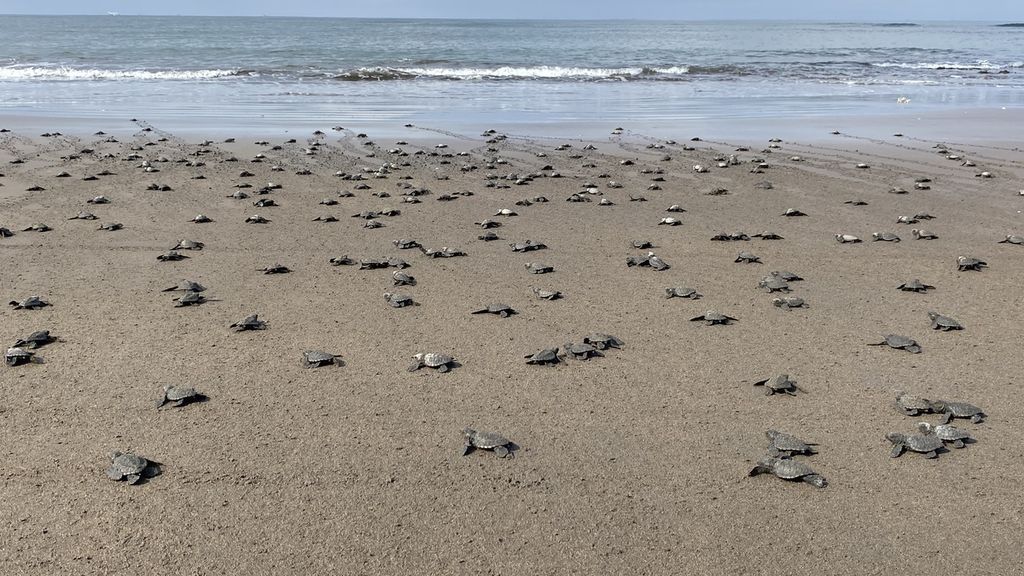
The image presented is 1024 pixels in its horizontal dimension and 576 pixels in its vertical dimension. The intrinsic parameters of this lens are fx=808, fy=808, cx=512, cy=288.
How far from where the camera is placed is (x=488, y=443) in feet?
16.5

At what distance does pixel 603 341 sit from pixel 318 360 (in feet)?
7.47

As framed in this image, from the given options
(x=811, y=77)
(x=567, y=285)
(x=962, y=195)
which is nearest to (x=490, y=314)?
(x=567, y=285)

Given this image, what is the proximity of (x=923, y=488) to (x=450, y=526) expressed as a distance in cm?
272

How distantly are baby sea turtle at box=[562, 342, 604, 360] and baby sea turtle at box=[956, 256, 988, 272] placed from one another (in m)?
4.69

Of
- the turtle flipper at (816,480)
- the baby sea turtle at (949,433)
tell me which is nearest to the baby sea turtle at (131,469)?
the turtle flipper at (816,480)

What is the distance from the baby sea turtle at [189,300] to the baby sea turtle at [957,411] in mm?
6161

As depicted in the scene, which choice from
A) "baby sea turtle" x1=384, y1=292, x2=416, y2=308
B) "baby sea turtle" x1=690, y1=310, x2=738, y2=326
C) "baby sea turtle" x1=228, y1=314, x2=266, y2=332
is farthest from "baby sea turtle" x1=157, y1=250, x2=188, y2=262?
"baby sea turtle" x1=690, y1=310, x2=738, y2=326

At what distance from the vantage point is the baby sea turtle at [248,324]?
689 centimetres

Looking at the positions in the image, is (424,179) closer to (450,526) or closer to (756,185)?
(756,185)

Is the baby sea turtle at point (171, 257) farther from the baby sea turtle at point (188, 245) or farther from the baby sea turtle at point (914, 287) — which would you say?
the baby sea turtle at point (914, 287)

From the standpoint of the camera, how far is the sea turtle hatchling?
260 inches

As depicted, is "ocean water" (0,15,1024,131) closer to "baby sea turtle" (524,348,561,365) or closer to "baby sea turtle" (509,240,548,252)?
"baby sea turtle" (509,240,548,252)

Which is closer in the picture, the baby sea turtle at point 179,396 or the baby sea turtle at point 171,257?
the baby sea turtle at point 179,396

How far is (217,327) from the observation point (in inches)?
275
